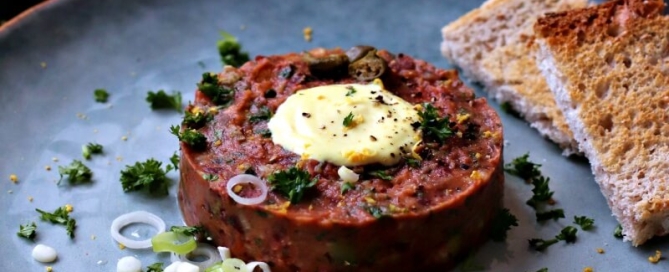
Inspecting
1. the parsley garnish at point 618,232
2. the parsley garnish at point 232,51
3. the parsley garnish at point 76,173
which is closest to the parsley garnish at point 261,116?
the parsley garnish at point 76,173

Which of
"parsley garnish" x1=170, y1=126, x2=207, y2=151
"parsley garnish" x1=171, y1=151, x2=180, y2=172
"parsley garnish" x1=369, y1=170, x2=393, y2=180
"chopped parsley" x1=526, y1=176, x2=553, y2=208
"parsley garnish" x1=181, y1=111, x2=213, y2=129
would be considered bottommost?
"parsley garnish" x1=369, y1=170, x2=393, y2=180

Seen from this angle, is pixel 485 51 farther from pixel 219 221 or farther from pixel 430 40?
pixel 219 221

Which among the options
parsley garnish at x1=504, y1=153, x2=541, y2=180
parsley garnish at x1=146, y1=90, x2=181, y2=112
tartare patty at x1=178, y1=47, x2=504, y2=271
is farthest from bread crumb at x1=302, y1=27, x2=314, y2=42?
parsley garnish at x1=504, y1=153, x2=541, y2=180

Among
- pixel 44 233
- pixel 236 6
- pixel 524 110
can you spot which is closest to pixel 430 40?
pixel 524 110

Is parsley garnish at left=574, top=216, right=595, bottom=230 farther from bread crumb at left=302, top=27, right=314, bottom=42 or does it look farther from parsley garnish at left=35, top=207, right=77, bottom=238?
parsley garnish at left=35, top=207, right=77, bottom=238

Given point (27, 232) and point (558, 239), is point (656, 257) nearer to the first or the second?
point (558, 239)

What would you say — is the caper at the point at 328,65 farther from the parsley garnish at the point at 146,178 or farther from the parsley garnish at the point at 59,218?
the parsley garnish at the point at 59,218
